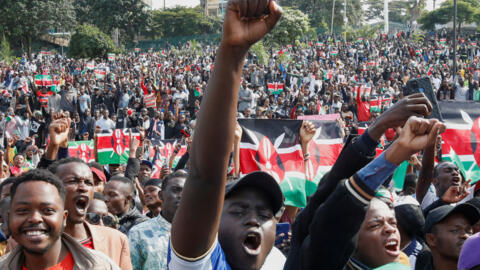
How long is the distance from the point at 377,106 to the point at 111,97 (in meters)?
7.97

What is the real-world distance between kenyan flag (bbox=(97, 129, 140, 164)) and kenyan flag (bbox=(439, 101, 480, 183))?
5.33 m

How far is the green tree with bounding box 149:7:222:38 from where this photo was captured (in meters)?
63.3

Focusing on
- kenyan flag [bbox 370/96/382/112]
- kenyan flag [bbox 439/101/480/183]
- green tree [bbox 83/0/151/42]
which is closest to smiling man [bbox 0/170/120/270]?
kenyan flag [bbox 439/101/480/183]

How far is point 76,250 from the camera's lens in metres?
2.37

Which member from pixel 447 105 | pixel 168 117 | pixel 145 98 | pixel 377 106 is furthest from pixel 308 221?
pixel 145 98

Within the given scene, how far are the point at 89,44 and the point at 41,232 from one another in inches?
1322

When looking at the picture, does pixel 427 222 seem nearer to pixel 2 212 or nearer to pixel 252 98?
pixel 2 212

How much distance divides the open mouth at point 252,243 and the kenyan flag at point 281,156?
3.90 meters

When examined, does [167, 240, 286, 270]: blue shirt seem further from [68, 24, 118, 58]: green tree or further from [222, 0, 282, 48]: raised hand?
[68, 24, 118, 58]: green tree

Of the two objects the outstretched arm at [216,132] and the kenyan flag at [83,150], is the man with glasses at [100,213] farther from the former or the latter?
the kenyan flag at [83,150]

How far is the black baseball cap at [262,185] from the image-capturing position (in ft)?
6.88

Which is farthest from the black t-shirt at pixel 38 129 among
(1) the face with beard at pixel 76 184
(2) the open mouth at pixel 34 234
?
(2) the open mouth at pixel 34 234

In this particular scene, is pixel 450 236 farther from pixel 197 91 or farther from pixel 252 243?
pixel 197 91

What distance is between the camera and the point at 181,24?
63.8m
